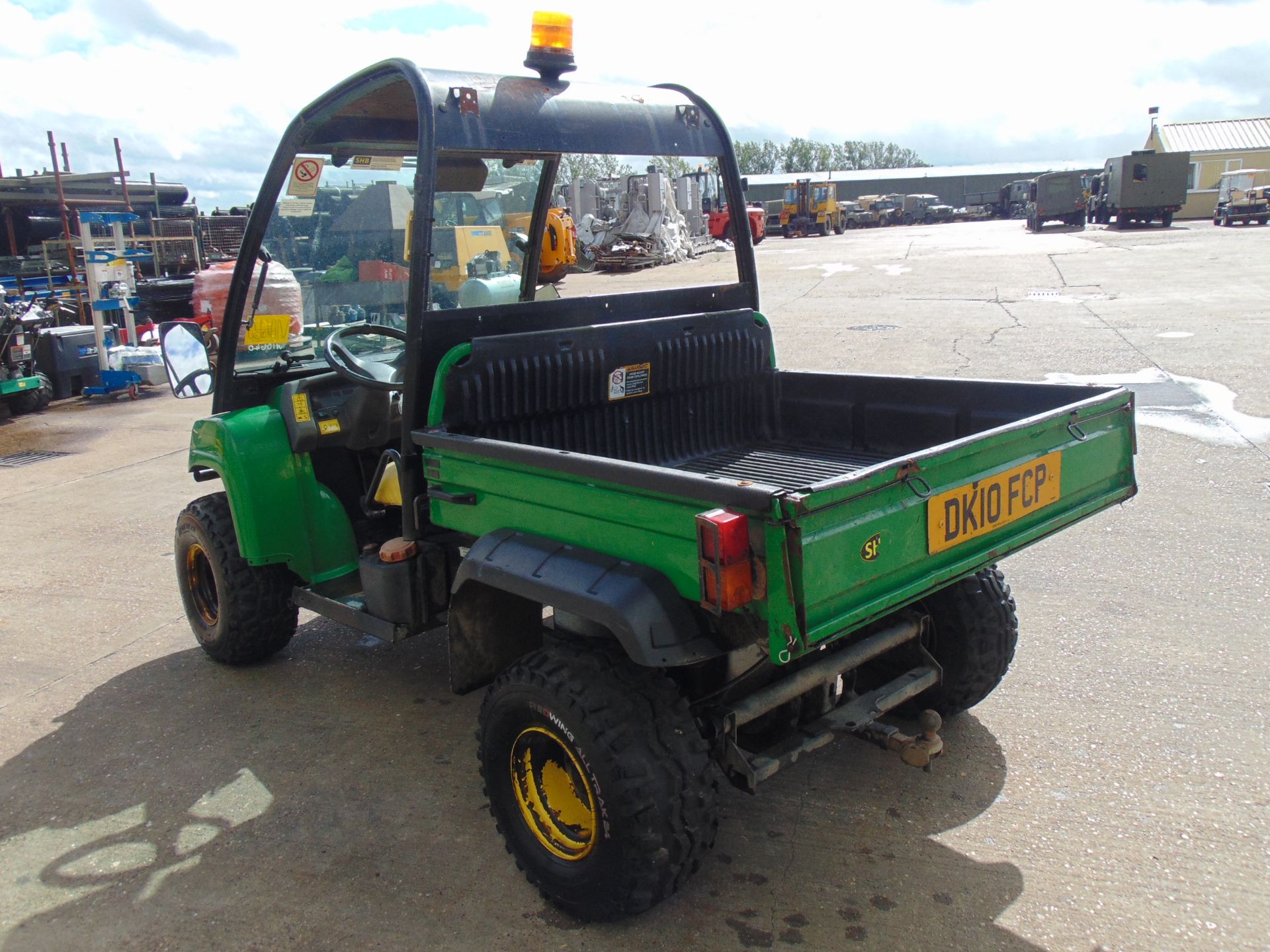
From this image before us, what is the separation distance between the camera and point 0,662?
4641 millimetres

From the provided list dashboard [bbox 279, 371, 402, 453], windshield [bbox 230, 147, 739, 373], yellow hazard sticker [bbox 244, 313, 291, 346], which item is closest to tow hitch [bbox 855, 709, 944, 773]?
windshield [bbox 230, 147, 739, 373]

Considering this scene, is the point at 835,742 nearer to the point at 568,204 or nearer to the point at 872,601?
the point at 872,601

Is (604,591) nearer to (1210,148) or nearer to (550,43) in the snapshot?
(550,43)

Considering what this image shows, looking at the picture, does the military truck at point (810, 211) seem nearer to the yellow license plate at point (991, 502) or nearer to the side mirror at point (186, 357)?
the side mirror at point (186, 357)

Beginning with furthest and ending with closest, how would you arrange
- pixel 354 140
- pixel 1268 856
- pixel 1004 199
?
pixel 1004 199 → pixel 354 140 → pixel 1268 856

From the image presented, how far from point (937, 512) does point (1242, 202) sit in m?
38.9

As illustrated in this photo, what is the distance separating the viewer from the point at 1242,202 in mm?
34531

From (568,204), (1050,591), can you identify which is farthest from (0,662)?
(1050,591)

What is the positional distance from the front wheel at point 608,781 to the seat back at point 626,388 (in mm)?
973

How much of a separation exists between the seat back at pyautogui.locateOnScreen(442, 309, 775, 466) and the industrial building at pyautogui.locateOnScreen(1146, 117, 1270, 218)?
46645 millimetres

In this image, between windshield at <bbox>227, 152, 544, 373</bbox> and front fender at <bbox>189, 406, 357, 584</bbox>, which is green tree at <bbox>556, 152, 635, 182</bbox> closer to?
windshield at <bbox>227, 152, 544, 373</bbox>

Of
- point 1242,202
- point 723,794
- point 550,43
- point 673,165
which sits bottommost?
point 723,794

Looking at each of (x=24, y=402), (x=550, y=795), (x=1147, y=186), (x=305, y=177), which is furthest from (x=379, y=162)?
(x=1147, y=186)

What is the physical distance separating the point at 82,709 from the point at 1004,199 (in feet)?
189
